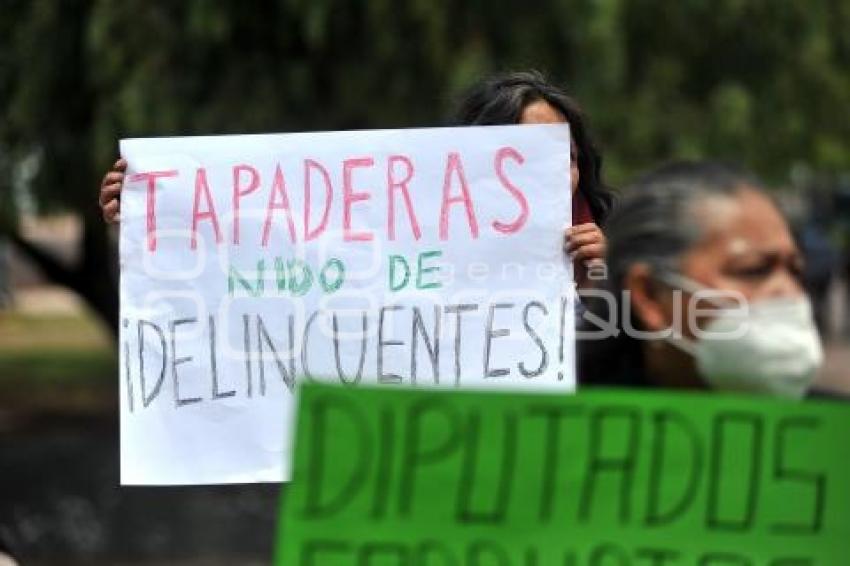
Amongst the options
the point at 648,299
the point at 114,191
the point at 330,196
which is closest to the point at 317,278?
the point at 330,196

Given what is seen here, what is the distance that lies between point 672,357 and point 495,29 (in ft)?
19.2

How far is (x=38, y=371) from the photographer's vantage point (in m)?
14.6

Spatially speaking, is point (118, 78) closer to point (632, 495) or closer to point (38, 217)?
point (38, 217)

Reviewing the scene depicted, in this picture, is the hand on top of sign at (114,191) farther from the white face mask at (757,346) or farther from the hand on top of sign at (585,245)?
the white face mask at (757,346)

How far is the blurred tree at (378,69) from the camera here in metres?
7.97

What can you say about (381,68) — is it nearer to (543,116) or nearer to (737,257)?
(543,116)

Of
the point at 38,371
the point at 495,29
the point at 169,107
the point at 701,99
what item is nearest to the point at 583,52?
the point at 495,29

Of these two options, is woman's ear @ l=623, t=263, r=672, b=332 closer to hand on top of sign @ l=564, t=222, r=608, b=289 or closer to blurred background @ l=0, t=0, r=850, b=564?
hand on top of sign @ l=564, t=222, r=608, b=289

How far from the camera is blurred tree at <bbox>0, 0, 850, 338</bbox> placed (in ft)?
26.2

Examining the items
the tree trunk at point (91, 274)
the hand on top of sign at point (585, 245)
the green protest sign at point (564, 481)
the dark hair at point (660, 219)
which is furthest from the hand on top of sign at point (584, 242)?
the tree trunk at point (91, 274)

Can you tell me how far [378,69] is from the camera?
821 centimetres

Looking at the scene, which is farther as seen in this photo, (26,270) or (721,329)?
(26,270)

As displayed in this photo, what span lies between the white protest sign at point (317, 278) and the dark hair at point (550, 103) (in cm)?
23

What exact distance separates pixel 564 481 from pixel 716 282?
A: 0.35 meters
